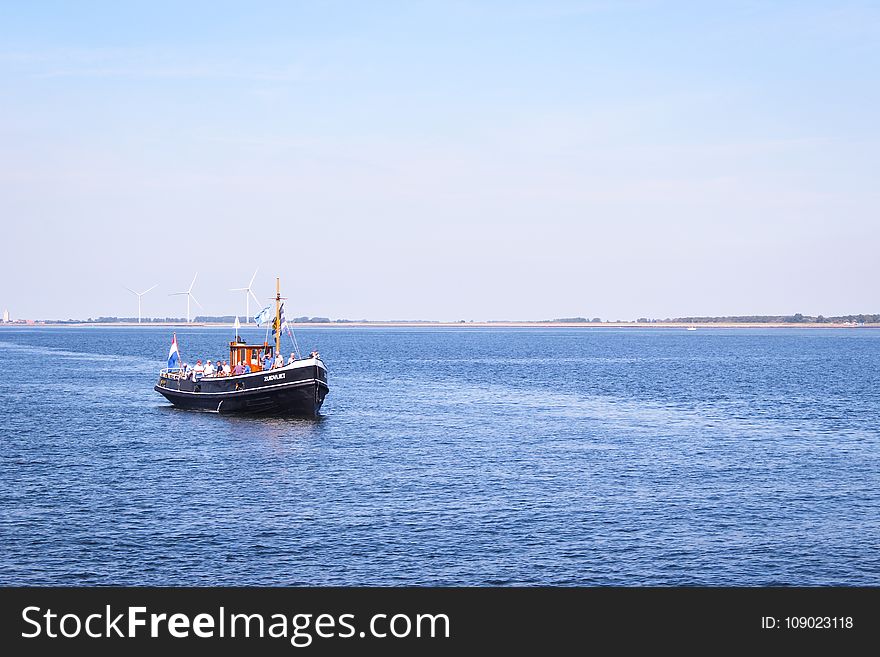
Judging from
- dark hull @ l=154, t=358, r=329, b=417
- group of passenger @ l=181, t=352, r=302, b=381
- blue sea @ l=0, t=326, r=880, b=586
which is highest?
group of passenger @ l=181, t=352, r=302, b=381

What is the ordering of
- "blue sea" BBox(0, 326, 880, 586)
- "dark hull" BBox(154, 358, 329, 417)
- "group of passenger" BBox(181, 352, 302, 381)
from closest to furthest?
1. "blue sea" BBox(0, 326, 880, 586)
2. "dark hull" BBox(154, 358, 329, 417)
3. "group of passenger" BBox(181, 352, 302, 381)

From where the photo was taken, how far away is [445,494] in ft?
161

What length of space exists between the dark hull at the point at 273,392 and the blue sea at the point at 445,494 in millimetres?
1828

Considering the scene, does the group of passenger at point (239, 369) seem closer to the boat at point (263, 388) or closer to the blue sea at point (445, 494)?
the boat at point (263, 388)

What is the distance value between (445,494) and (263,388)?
36727 millimetres

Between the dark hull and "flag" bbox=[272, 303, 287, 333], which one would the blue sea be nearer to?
the dark hull

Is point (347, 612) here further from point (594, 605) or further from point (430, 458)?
point (430, 458)

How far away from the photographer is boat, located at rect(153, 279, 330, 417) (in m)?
81.3

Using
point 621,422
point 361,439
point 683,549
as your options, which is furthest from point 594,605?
point 621,422

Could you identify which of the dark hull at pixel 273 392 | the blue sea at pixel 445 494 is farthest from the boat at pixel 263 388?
the blue sea at pixel 445 494

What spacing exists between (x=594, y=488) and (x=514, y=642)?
2852cm

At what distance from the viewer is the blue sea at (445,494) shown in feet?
119

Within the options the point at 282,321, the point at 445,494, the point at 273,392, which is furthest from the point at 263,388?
the point at 445,494

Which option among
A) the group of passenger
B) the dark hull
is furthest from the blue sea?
the group of passenger
